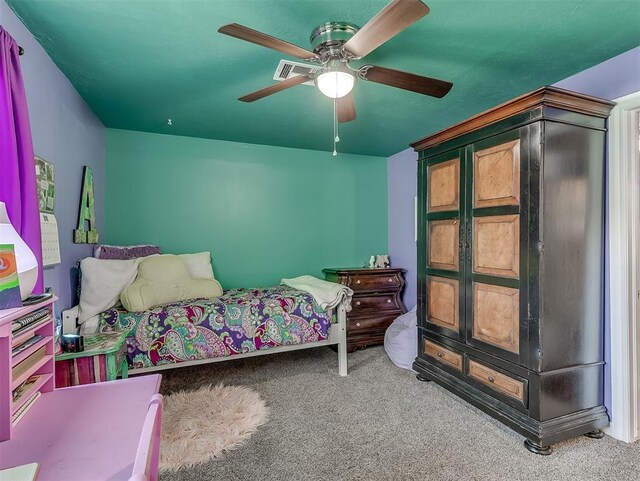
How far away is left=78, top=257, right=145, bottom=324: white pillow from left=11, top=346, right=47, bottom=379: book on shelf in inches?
48.0

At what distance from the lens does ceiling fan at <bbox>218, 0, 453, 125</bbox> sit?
1.33 m

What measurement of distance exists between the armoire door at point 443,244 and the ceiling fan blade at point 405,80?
2.25 ft

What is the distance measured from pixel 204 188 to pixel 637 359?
3.88m

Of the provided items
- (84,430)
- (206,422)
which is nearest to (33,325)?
(84,430)

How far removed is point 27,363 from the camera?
1.15 metres

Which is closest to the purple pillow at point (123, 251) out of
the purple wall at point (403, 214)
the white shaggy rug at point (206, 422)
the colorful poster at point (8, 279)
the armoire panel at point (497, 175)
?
the white shaggy rug at point (206, 422)

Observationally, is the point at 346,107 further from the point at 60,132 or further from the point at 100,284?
the point at 100,284

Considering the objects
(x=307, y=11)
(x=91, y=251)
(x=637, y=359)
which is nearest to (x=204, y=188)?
(x=91, y=251)

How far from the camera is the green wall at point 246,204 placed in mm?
3494

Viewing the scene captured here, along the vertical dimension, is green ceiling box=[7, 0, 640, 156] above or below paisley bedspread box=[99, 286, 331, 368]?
above

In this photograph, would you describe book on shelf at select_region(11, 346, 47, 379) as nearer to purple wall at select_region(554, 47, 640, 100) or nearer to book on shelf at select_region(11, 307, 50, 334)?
book on shelf at select_region(11, 307, 50, 334)

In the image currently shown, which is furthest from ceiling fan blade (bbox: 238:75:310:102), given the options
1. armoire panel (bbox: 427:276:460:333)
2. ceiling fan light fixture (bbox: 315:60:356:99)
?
armoire panel (bbox: 427:276:460:333)

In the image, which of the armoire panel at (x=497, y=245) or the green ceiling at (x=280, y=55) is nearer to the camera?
the green ceiling at (x=280, y=55)

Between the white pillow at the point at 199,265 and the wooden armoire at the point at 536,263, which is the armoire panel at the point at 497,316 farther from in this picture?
the white pillow at the point at 199,265
